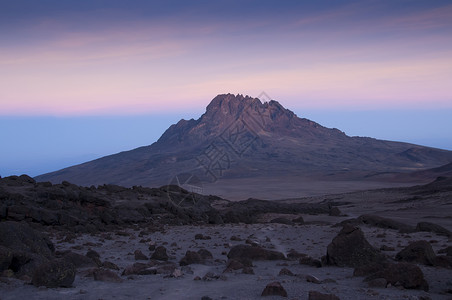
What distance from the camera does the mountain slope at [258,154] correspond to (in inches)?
4471

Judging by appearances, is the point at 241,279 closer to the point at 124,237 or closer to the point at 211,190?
the point at 124,237

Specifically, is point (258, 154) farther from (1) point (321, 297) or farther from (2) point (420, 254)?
(1) point (321, 297)

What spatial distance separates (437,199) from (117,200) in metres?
23.1

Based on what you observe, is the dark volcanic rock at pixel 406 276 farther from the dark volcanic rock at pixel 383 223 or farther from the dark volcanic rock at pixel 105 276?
the dark volcanic rock at pixel 383 223

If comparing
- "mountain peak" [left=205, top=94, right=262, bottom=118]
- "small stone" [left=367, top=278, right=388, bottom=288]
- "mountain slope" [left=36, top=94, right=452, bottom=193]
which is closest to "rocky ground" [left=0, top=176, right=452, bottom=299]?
"small stone" [left=367, top=278, right=388, bottom=288]

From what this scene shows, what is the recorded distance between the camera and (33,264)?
8750 mm

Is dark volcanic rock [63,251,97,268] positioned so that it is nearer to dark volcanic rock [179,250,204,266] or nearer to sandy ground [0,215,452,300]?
sandy ground [0,215,452,300]

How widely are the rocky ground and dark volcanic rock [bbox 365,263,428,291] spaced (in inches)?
0.7

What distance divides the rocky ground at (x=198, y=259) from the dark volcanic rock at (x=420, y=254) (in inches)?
0.9

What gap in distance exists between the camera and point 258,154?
452 ft

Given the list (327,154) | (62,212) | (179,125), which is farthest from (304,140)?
(62,212)

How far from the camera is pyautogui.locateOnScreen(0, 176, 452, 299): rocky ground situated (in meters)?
7.56

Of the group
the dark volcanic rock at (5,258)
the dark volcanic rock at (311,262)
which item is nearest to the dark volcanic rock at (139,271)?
the dark volcanic rock at (5,258)

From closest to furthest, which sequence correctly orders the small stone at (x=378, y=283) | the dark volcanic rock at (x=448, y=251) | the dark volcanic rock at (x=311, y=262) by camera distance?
1. the small stone at (x=378, y=283)
2. the dark volcanic rock at (x=311, y=262)
3. the dark volcanic rock at (x=448, y=251)
